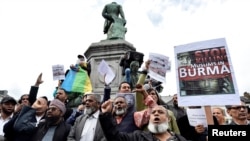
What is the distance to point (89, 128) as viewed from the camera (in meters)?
4.20

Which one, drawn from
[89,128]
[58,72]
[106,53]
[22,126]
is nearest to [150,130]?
[89,128]

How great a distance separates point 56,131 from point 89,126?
0.47 m

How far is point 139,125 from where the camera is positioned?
13.0 ft

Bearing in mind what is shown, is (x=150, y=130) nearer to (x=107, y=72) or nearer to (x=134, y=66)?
(x=107, y=72)

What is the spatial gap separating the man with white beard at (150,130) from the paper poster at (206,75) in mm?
323

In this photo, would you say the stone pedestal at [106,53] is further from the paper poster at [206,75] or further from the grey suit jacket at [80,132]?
the paper poster at [206,75]

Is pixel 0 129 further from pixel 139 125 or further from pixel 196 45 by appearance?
pixel 196 45

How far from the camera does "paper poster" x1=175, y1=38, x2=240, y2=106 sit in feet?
11.0

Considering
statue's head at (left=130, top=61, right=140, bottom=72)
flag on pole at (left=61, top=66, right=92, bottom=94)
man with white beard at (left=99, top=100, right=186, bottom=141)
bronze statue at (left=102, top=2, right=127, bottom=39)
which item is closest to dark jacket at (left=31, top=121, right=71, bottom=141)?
man with white beard at (left=99, top=100, right=186, bottom=141)

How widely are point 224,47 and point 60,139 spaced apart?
8.31 ft

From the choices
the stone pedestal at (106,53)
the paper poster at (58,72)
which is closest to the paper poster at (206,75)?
the paper poster at (58,72)

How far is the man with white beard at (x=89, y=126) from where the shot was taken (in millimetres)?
4082

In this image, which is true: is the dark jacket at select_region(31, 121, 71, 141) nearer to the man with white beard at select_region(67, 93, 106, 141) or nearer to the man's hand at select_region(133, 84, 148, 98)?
the man with white beard at select_region(67, 93, 106, 141)

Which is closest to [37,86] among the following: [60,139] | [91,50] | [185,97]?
[60,139]
